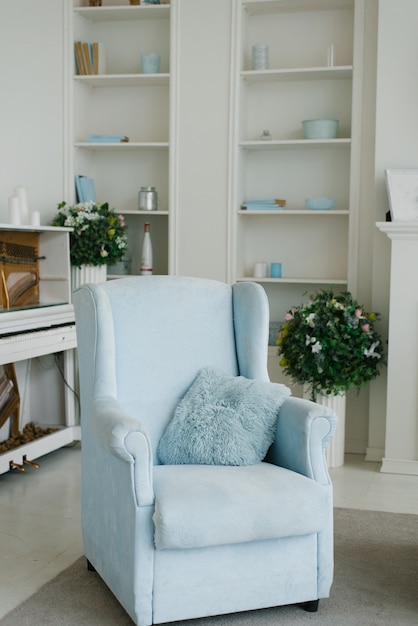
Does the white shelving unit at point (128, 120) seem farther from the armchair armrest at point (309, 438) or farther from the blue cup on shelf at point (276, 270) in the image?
the armchair armrest at point (309, 438)

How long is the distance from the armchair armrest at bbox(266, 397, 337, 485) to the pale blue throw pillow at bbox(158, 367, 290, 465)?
0.11m

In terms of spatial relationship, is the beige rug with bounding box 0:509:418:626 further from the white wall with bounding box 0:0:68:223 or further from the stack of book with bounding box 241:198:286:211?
the white wall with bounding box 0:0:68:223

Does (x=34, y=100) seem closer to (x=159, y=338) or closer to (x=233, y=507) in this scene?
(x=159, y=338)

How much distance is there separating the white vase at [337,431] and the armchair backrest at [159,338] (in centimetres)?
147


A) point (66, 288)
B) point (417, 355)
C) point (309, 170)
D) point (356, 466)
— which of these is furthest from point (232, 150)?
point (356, 466)

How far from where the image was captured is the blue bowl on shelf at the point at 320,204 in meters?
4.98

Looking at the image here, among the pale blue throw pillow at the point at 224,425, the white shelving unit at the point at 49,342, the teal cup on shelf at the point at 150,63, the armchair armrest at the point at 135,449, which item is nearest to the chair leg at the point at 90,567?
the pale blue throw pillow at the point at 224,425

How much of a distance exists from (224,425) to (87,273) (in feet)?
7.73

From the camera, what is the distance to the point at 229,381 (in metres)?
3.05

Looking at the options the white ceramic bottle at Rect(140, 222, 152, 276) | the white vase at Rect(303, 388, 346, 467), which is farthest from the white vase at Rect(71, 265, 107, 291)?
the white vase at Rect(303, 388, 346, 467)

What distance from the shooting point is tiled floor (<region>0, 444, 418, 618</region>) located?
3.05 meters

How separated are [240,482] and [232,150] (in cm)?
285

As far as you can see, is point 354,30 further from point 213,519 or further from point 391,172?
point 213,519

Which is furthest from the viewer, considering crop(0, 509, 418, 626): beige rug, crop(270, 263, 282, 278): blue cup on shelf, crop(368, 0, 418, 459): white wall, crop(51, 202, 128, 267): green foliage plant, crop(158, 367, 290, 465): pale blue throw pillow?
crop(270, 263, 282, 278): blue cup on shelf
